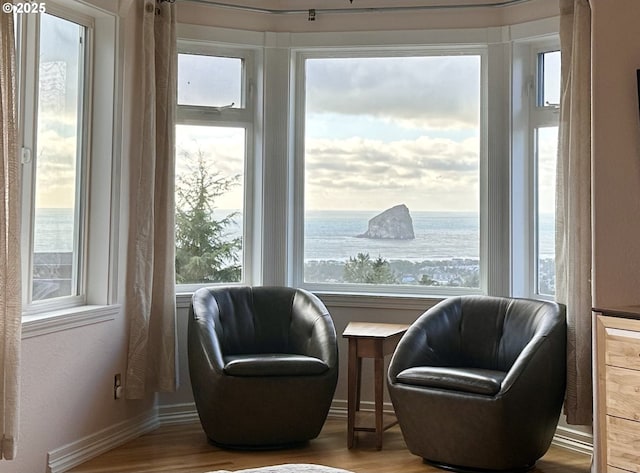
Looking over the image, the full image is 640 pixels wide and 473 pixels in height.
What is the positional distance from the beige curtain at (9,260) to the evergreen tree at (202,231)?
162 cm

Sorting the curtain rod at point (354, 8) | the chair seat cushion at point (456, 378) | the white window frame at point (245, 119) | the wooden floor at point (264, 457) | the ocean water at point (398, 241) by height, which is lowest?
the wooden floor at point (264, 457)

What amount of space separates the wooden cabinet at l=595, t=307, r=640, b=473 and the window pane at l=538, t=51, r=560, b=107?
167 cm

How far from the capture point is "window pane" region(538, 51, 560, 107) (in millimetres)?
4266

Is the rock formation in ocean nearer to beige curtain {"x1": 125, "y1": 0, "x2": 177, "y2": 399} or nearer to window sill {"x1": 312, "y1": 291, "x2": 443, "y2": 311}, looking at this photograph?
window sill {"x1": 312, "y1": 291, "x2": 443, "y2": 311}

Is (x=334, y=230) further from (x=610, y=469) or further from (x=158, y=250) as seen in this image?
(x=610, y=469)

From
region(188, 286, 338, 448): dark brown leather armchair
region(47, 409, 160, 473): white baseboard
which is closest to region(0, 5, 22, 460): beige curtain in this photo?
region(47, 409, 160, 473): white baseboard

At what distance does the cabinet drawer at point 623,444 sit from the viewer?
291cm

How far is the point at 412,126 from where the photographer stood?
466 centimetres

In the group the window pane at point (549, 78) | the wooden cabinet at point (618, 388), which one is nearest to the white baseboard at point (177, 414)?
the wooden cabinet at point (618, 388)

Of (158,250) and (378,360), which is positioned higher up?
(158,250)

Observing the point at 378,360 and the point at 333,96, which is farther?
the point at 333,96

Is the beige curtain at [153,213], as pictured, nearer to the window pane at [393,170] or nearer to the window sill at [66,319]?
the window sill at [66,319]

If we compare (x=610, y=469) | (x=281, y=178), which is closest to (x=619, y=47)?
(x=610, y=469)

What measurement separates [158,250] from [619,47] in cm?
264
